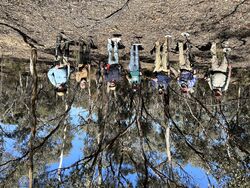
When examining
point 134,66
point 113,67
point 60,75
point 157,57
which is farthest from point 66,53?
point 157,57

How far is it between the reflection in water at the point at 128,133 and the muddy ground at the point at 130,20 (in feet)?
11.3

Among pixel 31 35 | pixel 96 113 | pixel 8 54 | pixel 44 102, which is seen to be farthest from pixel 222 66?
pixel 44 102

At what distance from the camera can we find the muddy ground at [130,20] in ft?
20.5

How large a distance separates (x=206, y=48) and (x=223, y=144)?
6.74 m

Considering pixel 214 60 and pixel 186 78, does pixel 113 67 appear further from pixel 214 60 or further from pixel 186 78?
pixel 214 60

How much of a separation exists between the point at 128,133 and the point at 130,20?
7129 mm

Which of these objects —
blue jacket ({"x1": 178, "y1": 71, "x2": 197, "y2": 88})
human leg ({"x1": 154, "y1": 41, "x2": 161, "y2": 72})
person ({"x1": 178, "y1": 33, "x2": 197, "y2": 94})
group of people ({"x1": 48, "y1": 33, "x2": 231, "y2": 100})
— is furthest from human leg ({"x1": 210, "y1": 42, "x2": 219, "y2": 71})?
human leg ({"x1": 154, "y1": 41, "x2": 161, "y2": 72})

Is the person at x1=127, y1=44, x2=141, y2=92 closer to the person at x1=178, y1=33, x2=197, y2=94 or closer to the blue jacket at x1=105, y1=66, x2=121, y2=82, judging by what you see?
Answer: the blue jacket at x1=105, y1=66, x2=121, y2=82

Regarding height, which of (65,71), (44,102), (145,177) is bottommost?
(145,177)

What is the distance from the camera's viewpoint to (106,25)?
22.6ft

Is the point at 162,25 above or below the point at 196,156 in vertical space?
above

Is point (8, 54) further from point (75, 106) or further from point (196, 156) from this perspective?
point (196, 156)

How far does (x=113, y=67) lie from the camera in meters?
6.94

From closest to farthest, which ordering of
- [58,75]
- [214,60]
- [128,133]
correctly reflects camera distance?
[58,75]
[214,60]
[128,133]
